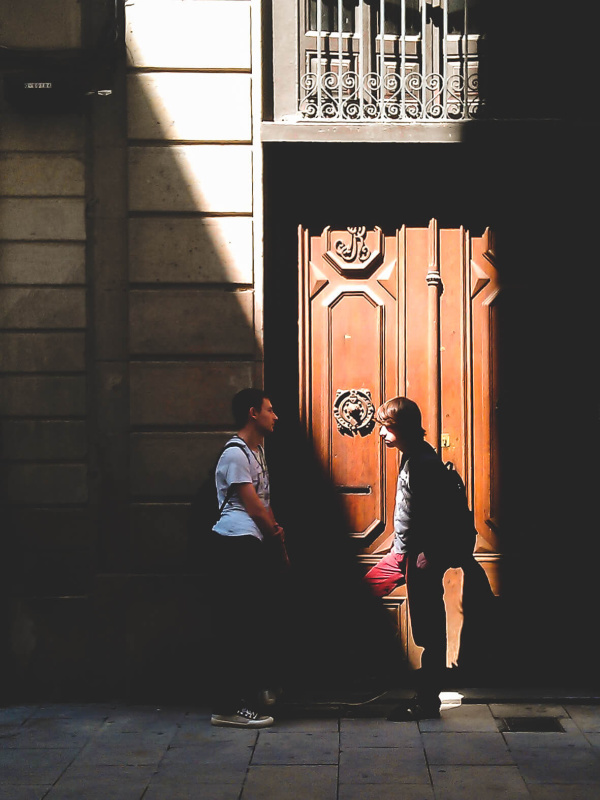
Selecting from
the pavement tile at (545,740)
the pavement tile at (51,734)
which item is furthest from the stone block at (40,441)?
the pavement tile at (545,740)

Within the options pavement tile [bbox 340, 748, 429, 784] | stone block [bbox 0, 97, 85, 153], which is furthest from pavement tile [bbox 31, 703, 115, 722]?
stone block [bbox 0, 97, 85, 153]

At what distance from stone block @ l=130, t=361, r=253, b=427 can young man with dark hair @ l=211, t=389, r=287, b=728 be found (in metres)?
0.48

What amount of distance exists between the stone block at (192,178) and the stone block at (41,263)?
1.65 ft

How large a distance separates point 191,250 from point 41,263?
0.95m

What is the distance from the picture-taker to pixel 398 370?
236 inches

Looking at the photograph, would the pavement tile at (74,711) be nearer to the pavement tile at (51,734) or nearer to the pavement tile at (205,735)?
the pavement tile at (51,734)

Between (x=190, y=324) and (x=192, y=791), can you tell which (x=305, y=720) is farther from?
(x=190, y=324)

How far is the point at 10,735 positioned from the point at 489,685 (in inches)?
116

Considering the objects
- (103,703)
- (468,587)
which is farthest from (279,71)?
(103,703)

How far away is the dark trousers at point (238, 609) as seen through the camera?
17.0 ft

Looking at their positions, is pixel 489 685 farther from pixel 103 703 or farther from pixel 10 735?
pixel 10 735

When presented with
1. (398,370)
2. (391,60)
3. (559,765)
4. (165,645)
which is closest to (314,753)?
(559,765)

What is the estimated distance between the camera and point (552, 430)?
19.6 ft

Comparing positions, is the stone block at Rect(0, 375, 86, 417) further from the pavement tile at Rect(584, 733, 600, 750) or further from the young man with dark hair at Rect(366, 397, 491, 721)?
the pavement tile at Rect(584, 733, 600, 750)
